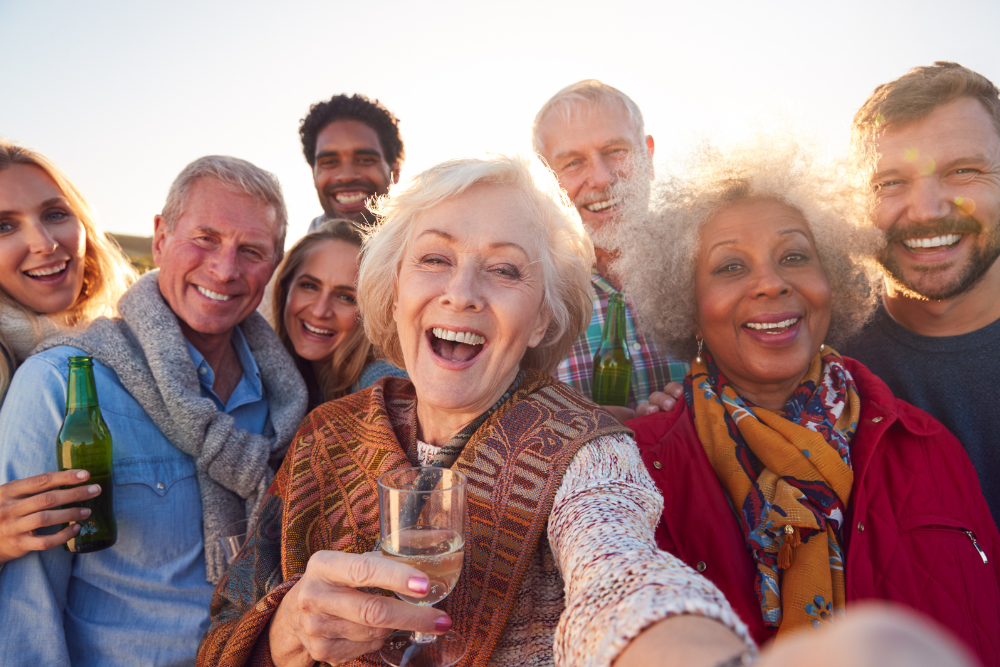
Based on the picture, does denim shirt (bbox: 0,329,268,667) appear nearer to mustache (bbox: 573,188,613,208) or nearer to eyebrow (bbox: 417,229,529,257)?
eyebrow (bbox: 417,229,529,257)

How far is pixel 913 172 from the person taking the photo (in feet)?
10.2

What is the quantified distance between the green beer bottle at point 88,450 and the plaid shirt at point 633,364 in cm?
246

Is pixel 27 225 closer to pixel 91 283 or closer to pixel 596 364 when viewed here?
pixel 91 283

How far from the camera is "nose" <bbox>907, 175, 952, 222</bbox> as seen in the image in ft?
10.0

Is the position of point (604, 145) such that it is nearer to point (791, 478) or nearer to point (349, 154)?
point (349, 154)

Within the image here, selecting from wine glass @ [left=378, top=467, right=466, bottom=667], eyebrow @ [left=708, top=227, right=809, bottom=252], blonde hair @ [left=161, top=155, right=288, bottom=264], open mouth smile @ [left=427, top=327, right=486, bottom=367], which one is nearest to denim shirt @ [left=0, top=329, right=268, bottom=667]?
blonde hair @ [left=161, top=155, right=288, bottom=264]

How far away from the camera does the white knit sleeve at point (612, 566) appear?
959 mm

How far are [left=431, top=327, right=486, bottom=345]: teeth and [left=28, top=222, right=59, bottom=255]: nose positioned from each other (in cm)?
259

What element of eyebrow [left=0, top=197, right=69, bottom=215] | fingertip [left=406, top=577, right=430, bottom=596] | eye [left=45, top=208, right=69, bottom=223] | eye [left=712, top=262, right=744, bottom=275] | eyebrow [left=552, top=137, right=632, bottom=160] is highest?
eyebrow [left=552, top=137, right=632, bottom=160]

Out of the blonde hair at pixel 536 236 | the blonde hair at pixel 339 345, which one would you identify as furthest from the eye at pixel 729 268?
the blonde hair at pixel 339 345

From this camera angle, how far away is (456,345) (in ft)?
7.22

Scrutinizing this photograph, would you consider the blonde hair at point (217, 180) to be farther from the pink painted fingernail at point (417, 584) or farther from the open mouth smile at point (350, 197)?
the pink painted fingernail at point (417, 584)

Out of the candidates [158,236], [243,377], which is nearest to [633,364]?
[243,377]

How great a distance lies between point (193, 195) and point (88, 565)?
1826mm
